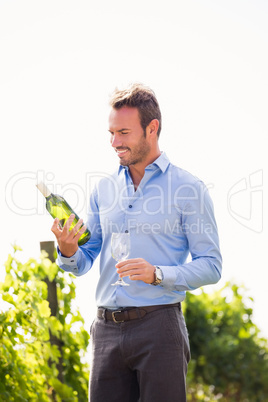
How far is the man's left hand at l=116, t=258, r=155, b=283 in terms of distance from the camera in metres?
2.39

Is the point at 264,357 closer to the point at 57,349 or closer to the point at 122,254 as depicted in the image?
the point at 57,349

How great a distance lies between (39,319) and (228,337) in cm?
327

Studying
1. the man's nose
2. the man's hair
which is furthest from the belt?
the man's hair

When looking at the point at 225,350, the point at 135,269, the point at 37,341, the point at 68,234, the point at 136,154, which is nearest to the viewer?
the point at 135,269

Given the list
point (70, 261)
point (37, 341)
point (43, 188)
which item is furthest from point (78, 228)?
point (37, 341)

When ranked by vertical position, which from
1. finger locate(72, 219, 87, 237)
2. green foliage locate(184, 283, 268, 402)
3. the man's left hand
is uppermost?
finger locate(72, 219, 87, 237)

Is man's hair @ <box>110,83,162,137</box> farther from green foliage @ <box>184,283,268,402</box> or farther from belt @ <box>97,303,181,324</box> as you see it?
green foliage @ <box>184,283,268,402</box>

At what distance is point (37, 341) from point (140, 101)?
6.37 ft

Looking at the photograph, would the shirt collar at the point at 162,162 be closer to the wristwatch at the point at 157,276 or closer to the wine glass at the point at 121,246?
the wine glass at the point at 121,246

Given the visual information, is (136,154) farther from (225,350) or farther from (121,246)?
(225,350)

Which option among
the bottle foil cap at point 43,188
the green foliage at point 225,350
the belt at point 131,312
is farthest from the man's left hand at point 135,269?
the green foliage at point 225,350

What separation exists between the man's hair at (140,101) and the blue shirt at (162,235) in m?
0.24

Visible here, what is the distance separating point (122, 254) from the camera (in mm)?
2559

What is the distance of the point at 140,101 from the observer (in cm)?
284
